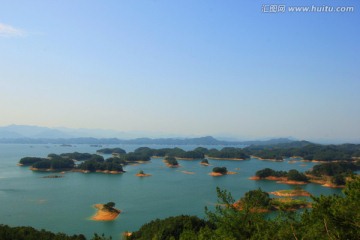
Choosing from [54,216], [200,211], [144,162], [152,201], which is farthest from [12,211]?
[144,162]

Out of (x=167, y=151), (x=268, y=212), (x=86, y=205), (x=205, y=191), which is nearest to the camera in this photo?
(x=268, y=212)

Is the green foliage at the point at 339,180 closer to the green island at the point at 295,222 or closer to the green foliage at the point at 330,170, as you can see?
the green foliage at the point at 330,170

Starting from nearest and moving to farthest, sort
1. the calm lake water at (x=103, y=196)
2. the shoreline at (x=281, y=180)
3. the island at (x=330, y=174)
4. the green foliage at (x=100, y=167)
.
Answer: the calm lake water at (x=103, y=196) < the island at (x=330, y=174) < the shoreline at (x=281, y=180) < the green foliage at (x=100, y=167)

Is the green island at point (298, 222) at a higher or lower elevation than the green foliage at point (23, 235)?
higher

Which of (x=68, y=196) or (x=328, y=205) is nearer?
(x=328, y=205)

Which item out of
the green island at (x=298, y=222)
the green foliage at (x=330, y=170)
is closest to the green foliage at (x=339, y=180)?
the green foliage at (x=330, y=170)

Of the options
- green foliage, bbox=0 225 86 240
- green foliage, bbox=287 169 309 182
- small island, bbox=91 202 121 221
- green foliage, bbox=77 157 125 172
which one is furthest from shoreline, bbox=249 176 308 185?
green foliage, bbox=0 225 86 240

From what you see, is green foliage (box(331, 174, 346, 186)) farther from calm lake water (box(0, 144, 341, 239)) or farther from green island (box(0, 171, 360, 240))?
green island (box(0, 171, 360, 240))

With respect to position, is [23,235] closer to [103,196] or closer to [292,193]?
[103,196]

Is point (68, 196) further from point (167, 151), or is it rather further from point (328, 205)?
point (167, 151)
